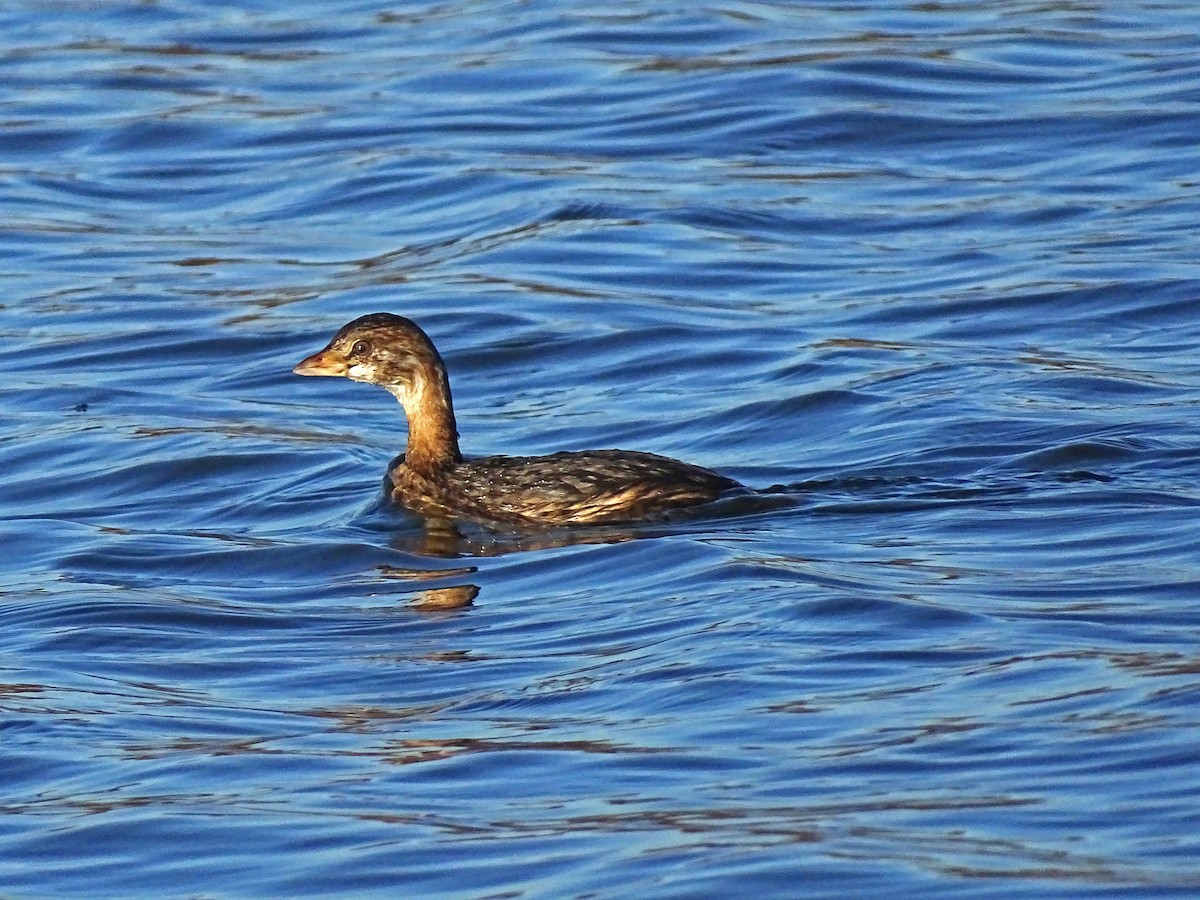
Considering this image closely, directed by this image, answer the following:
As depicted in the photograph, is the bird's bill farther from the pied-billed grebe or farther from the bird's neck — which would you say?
the bird's neck

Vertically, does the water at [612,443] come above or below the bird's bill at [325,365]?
below

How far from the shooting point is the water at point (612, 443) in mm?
7043

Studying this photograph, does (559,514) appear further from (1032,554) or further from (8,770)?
(8,770)

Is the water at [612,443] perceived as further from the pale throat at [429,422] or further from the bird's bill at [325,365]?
the bird's bill at [325,365]

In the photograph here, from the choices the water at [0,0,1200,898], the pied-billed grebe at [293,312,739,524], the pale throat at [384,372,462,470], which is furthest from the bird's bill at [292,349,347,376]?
the water at [0,0,1200,898]

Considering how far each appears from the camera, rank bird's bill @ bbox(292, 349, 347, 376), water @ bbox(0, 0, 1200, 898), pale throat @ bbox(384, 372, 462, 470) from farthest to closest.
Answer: bird's bill @ bbox(292, 349, 347, 376) → pale throat @ bbox(384, 372, 462, 470) → water @ bbox(0, 0, 1200, 898)

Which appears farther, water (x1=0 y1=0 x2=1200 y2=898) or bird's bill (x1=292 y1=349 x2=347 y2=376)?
bird's bill (x1=292 y1=349 x2=347 y2=376)

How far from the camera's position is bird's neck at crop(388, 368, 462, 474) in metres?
11.8

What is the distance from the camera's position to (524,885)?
255 inches

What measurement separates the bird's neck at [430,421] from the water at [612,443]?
1.43 ft

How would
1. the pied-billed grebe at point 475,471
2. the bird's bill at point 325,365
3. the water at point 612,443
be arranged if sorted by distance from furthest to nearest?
the bird's bill at point 325,365
the pied-billed grebe at point 475,471
the water at point 612,443

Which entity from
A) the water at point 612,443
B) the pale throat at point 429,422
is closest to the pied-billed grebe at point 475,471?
the pale throat at point 429,422

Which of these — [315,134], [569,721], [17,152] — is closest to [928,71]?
[315,134]

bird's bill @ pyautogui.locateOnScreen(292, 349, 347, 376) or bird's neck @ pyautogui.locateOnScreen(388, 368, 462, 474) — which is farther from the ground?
bird's bill @ pyautogui.locateOnScreen(292, 349, 347, 376)
